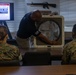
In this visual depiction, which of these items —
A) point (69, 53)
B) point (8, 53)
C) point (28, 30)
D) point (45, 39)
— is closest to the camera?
point (8, 53)

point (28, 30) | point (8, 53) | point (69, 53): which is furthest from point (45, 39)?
point (8, 53)

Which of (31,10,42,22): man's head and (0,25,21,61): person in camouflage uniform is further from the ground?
(31,10,42,22): man's head

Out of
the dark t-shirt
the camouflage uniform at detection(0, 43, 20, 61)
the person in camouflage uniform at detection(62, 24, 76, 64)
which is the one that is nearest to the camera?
the camouflage uniform at detection(0, 43, 20, 61)

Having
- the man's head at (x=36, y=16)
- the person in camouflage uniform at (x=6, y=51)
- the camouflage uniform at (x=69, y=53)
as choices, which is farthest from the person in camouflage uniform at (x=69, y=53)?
the man's head at (x=36, y=16)

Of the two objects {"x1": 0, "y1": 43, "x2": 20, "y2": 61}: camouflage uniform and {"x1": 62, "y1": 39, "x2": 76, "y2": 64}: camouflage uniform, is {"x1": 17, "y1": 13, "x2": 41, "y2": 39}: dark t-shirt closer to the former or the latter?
{"x1": 62, "y1": 39, "x2": 76, "y2": 64}: camouflage uniform

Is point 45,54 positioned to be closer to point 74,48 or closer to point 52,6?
point 74,48

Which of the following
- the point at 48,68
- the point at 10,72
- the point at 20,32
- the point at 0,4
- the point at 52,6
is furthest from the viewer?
the point at 52,6

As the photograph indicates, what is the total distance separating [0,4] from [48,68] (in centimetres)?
317

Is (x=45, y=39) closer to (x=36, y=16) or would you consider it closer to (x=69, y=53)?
(x=36, y=16)

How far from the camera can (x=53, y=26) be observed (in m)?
3.44

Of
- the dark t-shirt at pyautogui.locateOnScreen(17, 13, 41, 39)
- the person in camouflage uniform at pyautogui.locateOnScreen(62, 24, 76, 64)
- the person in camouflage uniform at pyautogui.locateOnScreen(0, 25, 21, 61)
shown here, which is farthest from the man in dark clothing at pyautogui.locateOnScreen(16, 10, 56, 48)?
the person in camouflage uniform at pyautogui.locateOnScreen(0, 25, 21, 61)

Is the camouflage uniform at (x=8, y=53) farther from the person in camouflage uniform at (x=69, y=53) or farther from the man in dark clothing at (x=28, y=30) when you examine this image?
the man in dark clothing at (x=28, y=30)

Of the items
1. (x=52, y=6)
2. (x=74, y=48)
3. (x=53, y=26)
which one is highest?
(x=52, y=6)

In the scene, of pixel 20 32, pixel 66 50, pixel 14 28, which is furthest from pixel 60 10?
pixel 66 50
